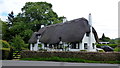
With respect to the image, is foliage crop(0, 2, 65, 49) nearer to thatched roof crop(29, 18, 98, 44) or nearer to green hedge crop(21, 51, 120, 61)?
thatched roof crop(29, 18, 98, 44)

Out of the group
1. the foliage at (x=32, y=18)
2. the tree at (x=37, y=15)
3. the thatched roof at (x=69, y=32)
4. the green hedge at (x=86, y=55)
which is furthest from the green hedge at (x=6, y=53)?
the tree at (x=37, y=15)

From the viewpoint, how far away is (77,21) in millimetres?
30766

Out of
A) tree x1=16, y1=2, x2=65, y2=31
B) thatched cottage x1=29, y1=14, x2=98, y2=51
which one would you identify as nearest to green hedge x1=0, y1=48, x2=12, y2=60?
thatched cottage x1=29, y1=14, x2=98, y2=51

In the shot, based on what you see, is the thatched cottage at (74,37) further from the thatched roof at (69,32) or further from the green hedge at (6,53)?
the green hedge at (6,53)

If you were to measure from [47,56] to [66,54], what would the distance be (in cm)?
272

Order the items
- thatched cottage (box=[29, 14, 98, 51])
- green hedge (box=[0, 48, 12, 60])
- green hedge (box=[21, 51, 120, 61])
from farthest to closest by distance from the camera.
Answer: thatched cottage (box=[29, 14, 98, 51]), green hedge (box=[0, 48, 12, 60]), green hedge (box=[21, 51, 120, 61])

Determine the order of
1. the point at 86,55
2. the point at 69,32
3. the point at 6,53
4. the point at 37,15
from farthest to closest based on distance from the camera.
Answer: the point at 37,15 < the point at 69,32 < the point at 6,53 < the point at 86,55

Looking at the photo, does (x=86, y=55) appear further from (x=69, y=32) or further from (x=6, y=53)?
(x=69, y=32)

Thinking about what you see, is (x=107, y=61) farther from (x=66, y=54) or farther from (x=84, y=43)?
(x=84, y=43)

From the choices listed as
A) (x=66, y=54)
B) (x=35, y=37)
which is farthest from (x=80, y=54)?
(x=35, y=37)

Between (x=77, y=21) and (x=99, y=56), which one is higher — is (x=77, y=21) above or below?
above

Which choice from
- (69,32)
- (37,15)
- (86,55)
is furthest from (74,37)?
(37,15)

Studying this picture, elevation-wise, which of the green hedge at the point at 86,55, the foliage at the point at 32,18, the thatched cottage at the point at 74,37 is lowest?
the green hedge at the point at 86,55

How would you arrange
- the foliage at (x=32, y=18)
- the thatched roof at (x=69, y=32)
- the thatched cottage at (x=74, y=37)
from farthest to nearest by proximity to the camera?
the foliage at (x=32, y=18), the thatched roof at (x=69, y=32), the thatched cottage at (x=74, y=37)
